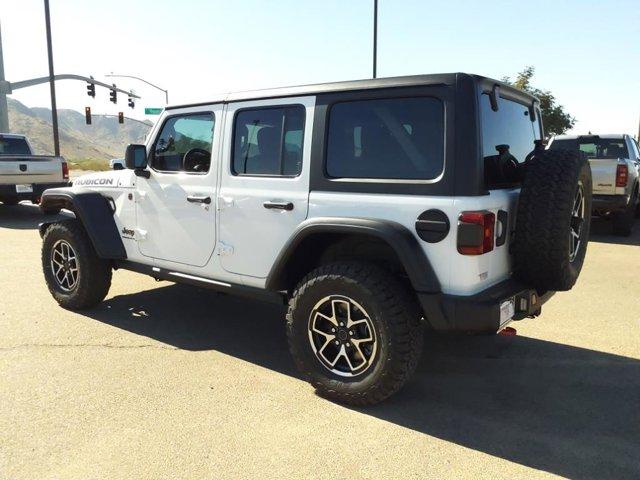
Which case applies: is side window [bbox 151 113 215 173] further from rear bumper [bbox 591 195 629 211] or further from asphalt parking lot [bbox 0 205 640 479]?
rear bumper [bbox 591 195 629 211]

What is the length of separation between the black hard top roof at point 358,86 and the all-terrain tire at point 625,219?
6.71 m

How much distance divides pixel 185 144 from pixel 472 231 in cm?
245

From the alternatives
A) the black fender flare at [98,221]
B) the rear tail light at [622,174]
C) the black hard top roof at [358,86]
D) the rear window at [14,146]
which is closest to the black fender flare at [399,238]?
the black hard top roof at [358,86]

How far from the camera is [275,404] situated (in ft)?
10.5

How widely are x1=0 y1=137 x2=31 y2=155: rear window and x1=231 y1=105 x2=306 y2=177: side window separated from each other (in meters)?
10.9

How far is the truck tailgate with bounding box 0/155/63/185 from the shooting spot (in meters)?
10.9

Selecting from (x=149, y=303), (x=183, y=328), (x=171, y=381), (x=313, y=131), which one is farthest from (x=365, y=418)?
(x=149, y=303)

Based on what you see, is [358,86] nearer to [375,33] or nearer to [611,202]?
[611,202]

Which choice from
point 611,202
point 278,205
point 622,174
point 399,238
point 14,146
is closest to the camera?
point 399,238

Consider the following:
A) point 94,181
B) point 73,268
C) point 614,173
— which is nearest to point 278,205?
point 94,181

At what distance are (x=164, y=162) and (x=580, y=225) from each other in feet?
10.4

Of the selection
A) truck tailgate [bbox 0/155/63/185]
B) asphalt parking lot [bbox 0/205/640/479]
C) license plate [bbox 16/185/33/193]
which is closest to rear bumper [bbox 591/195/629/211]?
asphalt parking lot [bbox 0/205/640/479]

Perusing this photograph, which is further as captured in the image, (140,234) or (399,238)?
(140,234)

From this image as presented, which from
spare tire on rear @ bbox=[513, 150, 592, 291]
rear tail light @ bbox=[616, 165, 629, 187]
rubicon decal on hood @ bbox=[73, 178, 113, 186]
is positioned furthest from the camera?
rear tail light @ bbox=[616, 165, 629, 187]
